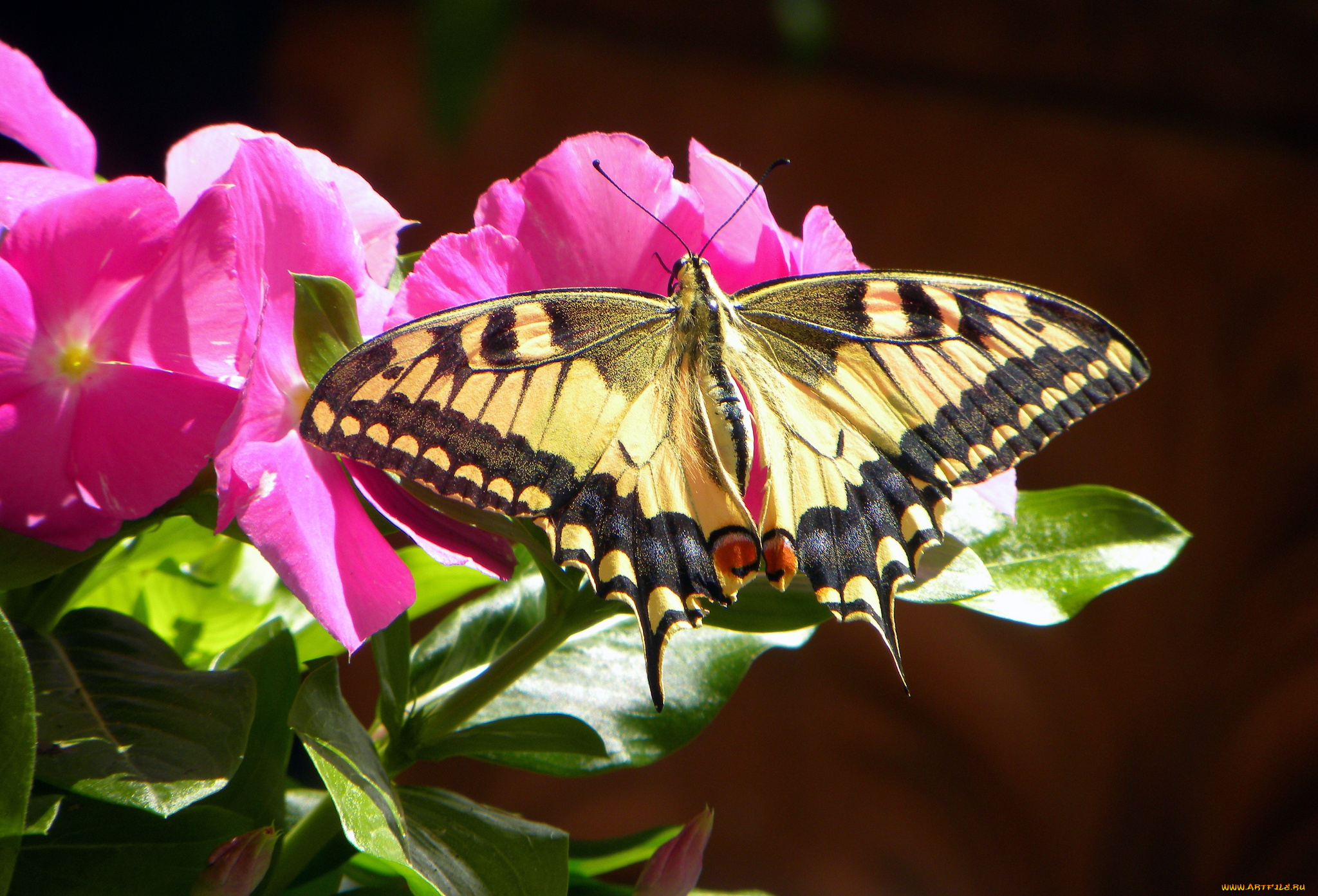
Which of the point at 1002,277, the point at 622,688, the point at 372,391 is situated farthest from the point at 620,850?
the point at 1002,277

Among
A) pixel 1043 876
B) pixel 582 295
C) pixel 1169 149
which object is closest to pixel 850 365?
pixel 582 295

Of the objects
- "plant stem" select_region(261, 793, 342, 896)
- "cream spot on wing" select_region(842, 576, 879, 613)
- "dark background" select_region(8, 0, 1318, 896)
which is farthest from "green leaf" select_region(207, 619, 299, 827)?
"dark background" select_region(8, 0, 1318, 896)

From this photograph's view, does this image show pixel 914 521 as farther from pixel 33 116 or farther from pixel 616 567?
pixel 33 116

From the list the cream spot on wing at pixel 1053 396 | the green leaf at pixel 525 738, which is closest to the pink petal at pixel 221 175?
the green leaf at pixel 525 738

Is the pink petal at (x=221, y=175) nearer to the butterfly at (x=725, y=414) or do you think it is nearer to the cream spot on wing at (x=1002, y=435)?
the butterfly at (x=725, y=414)

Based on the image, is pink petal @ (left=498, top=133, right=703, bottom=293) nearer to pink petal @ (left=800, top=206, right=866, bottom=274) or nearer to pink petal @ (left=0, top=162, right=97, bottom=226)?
pink petal @ (left=800, top=206, right=866, bottom=274)

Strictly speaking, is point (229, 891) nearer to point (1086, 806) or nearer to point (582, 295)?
point (582, 295)
